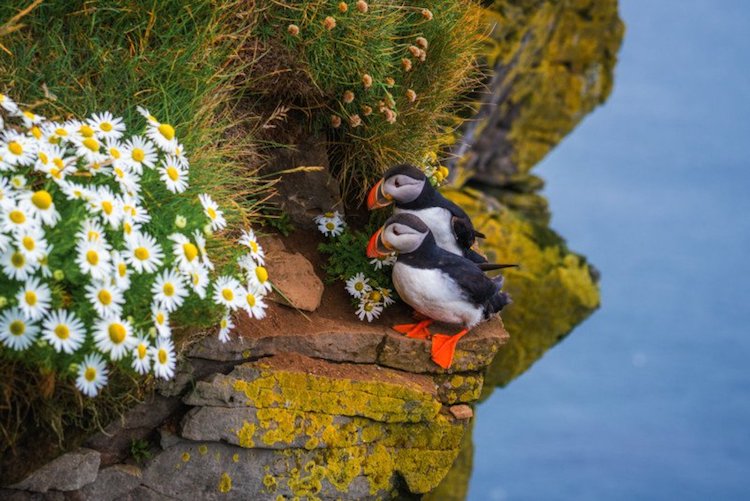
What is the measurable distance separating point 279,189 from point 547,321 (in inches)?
211

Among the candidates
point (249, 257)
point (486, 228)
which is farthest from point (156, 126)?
point (486, 228)

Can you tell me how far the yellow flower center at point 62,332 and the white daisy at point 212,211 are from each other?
67cm

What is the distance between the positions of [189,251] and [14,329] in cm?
56

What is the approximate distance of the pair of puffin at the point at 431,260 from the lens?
4.11m

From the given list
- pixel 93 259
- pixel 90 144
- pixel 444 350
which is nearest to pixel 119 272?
pixel 93 259

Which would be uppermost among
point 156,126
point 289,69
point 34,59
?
point 289,69

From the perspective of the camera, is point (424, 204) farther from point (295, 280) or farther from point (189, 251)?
point (189, 251)

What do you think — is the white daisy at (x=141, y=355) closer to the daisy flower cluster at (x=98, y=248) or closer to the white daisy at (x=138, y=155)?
the daisy flower cluster at (x=98, y=248)

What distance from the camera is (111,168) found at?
3338 mm

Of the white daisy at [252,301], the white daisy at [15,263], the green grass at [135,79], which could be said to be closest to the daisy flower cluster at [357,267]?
the green grass at [135,79]

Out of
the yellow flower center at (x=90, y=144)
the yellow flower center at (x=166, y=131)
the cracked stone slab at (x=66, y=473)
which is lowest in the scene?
the cracked stone slab at (x=66, y=473)

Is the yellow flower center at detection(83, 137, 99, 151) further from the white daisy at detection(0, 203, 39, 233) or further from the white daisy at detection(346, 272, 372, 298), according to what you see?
the white daisy at detection(346, 272, 372, 298)

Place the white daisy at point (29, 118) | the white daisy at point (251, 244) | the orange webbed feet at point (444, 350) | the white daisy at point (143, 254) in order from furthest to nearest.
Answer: the orange webbed feet at point (444, 350), the white daisy at point (251, 244), the white daisy at point (29, 118), the white daisy at point (143, 254)

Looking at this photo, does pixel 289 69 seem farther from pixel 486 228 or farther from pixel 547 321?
pixel 547 321
